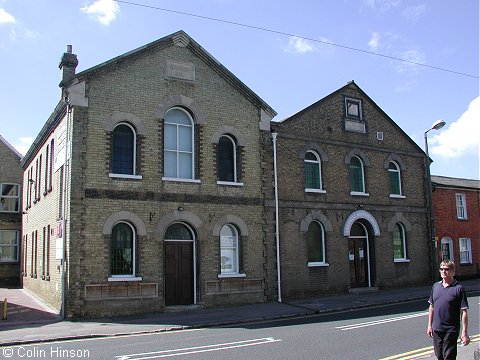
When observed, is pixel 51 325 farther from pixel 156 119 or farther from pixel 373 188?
pixel 373 188

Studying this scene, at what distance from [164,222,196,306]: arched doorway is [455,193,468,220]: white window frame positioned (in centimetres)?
1790

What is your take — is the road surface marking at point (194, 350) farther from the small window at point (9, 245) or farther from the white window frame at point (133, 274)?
the small window at point (9, 245)

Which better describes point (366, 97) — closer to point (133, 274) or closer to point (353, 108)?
point (353, 108)

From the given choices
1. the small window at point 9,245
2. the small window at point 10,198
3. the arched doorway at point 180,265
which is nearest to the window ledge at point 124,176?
the arched doorway at point 180,265

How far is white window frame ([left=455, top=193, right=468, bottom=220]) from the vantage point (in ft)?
92.8

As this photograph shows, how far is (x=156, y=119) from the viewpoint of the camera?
1730cm

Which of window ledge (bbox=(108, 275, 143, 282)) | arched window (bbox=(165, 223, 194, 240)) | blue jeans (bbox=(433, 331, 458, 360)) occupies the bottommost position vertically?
blue jeans (bbox=(433, 331, 458, 360))

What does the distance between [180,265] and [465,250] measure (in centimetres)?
1886

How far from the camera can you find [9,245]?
98.7 ft

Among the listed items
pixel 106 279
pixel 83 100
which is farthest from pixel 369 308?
pixel 83 100

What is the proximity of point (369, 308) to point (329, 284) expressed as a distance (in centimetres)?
344

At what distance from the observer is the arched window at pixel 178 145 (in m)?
17.6

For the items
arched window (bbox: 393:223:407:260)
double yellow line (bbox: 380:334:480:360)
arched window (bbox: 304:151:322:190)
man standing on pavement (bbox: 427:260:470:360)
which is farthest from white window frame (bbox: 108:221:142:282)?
arched window (bbox: 393:223:407:260)

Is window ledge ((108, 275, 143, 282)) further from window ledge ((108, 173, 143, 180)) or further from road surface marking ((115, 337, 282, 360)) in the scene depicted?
road surface marking ((115, 337, 282, 360))
